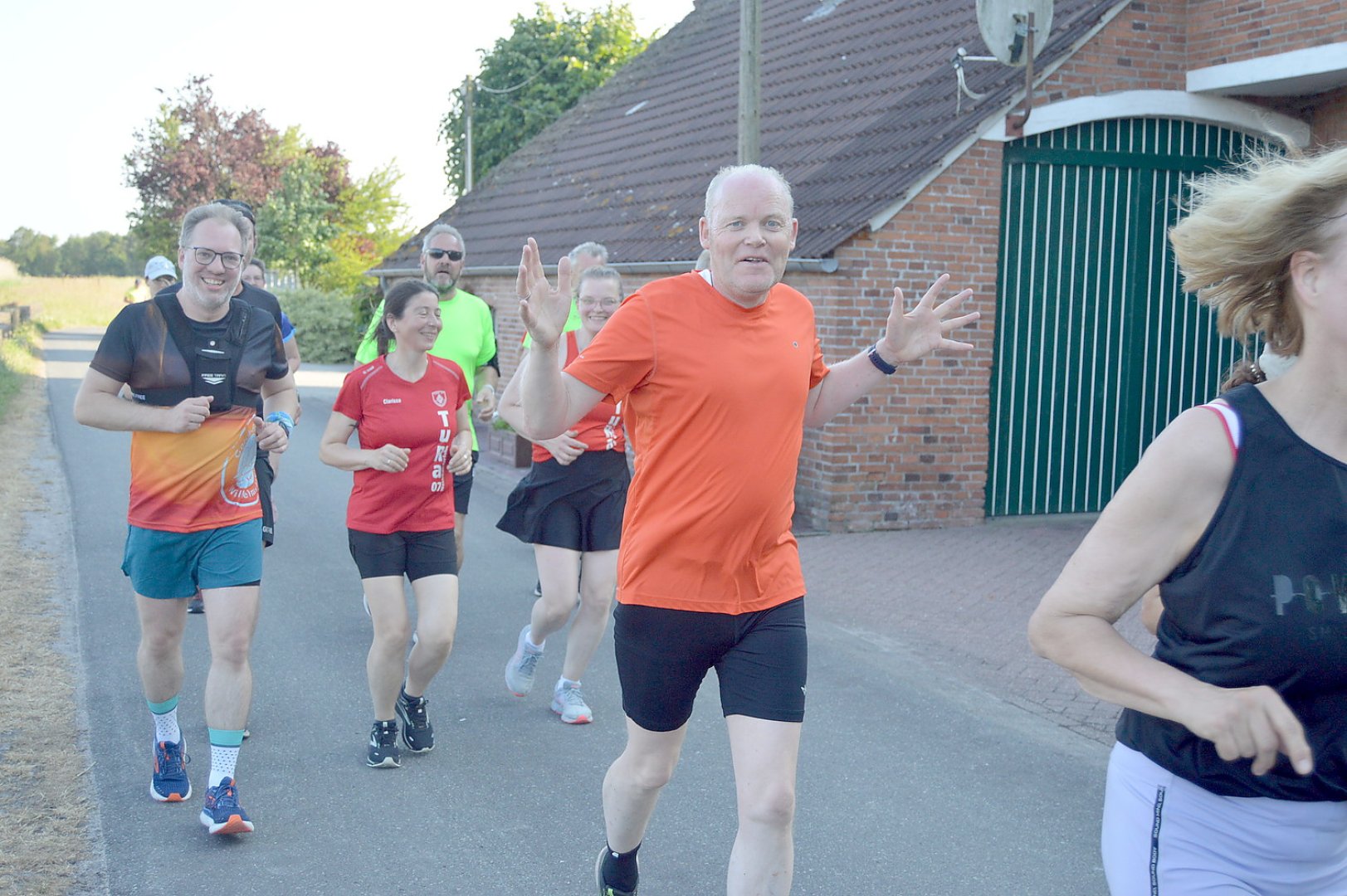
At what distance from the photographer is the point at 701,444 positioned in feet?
11.2

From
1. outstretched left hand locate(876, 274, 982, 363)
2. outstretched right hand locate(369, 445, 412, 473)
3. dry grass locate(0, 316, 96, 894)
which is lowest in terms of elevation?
dry grass locate(0, 316, 96, 894)

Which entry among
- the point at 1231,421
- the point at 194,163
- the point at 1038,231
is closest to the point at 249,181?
the point at 194,163

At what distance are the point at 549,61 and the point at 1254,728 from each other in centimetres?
3483

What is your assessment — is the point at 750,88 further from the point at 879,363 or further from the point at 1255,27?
the point at 879,363

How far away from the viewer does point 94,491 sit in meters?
12.7

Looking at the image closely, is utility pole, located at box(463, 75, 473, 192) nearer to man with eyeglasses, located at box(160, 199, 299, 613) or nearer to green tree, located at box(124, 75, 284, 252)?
green tree, located at box(124, 75, 284, 252)

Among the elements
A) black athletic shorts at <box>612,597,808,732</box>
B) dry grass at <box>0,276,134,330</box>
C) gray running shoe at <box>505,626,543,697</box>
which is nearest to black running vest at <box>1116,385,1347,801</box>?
black athletic shorts at <box>612,597,808,732</box>

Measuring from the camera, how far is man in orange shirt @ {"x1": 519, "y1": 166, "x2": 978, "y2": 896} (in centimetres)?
339

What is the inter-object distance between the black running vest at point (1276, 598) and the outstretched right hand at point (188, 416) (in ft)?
11.2

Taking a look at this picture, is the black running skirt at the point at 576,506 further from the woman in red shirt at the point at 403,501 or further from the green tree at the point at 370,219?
the green tree at the point at 370,219

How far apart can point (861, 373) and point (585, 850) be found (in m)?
1.95

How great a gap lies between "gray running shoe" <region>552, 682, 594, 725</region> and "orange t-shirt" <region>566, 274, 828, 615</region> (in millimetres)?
2569

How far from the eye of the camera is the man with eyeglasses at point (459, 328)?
6.86 meters

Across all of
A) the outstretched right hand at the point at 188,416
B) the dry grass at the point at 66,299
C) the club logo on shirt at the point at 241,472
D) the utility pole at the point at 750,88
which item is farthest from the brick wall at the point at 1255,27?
the dry grass at the point at 66,299
